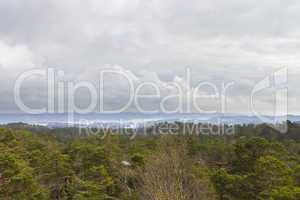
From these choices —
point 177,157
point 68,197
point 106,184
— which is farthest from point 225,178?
point 68,197

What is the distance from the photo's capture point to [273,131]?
4272cm

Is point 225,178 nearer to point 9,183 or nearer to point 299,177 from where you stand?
point 299,177

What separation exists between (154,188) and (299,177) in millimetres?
8207

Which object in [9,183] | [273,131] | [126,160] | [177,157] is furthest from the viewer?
[273,131]

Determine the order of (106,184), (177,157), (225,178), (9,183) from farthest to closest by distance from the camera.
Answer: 1. (106,184)
2. (225,178)
3. (9,183)
4. (177,157)

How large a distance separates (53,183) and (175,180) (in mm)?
10680

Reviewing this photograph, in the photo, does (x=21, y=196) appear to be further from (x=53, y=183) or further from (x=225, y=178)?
(x=225, y=178)

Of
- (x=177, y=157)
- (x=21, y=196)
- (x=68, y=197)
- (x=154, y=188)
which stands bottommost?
(x=68, y=197)

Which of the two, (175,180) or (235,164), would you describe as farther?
(235,164)

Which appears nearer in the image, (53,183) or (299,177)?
(299,177)

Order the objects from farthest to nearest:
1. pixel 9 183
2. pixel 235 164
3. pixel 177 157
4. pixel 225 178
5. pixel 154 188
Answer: pixel 235 164 → pixel 225 178 → pixel 9 183 → pixel 177 157 → pixel 154 188

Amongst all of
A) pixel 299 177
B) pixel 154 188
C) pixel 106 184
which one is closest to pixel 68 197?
pixel 106 184

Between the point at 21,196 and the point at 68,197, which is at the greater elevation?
the point at 21,196

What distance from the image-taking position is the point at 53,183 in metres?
19.4
